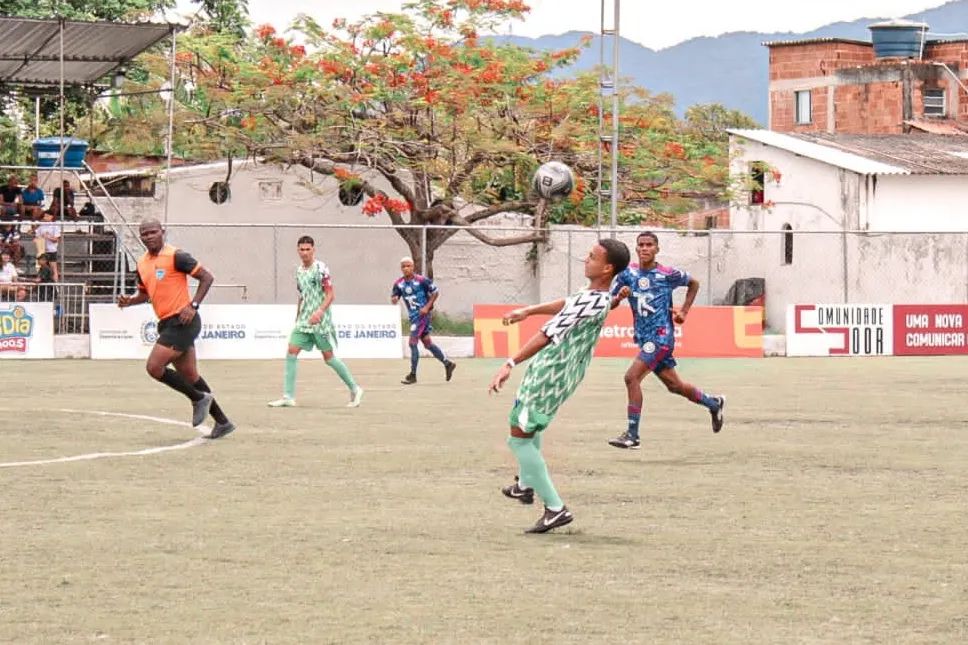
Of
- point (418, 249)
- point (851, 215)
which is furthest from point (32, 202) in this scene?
point (851, 215)

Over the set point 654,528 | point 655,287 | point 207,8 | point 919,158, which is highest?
point 207,8

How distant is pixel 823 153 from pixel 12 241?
23.3 m

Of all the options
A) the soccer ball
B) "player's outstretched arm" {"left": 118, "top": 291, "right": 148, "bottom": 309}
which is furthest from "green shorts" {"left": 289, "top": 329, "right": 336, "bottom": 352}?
the soccer ball

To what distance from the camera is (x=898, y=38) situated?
226 feet

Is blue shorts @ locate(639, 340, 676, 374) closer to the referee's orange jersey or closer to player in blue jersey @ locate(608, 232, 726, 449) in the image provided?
player in blue jersey @ locate(608, 232, 726, 449)

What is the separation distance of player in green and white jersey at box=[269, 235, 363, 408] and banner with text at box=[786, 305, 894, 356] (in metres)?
15.6

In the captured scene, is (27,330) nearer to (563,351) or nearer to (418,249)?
(418,249)

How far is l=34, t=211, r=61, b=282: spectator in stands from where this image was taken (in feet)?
110

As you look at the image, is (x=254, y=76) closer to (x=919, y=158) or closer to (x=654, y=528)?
(x=919, y=158)

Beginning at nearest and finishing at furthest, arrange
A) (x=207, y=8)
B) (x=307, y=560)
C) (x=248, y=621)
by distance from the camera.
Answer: (x=248, y=621) → (x=307, y=560) → (x=207, y=8)

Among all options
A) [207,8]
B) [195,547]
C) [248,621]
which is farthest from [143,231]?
[207,8]

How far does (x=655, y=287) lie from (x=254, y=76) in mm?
26196

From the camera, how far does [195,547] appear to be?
10102 mm

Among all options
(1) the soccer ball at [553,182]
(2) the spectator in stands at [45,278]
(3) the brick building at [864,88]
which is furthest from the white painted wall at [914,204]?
(2) the spectator in stands at [45,278]
